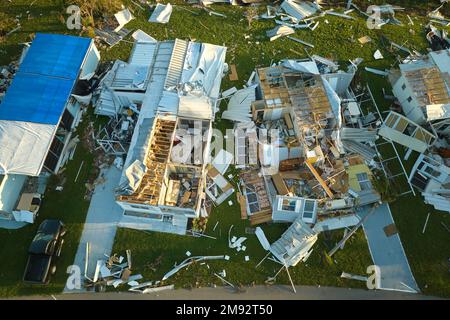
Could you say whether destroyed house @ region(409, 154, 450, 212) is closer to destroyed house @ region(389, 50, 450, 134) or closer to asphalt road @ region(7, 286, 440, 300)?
destroyed house @ region(389, 50, 450, 134)

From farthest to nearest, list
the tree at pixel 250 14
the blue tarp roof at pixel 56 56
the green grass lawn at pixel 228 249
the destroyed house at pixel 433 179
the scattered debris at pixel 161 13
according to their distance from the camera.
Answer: the scattered debris at pixel 161 13
the tree at pixel 250 14
the blue tarp roof at pixel 56 56
the destroyed house at pixel 433 179
the green grass lawn at pixel 228 249

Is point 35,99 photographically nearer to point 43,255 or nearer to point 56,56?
point 56,56

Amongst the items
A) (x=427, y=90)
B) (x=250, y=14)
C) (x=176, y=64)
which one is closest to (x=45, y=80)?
(x=176, y=64)

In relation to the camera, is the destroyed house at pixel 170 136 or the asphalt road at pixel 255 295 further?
the destroyed house at pixel 170 136

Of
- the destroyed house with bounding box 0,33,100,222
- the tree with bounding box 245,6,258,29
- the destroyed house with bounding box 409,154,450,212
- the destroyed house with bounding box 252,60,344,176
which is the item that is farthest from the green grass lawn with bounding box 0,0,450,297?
the tree with bounding box 245,6,258,29

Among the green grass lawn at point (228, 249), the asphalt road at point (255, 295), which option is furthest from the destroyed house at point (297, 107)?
the asphalt road at point (255, 295)

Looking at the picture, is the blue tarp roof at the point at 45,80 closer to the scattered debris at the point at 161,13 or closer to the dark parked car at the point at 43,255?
the scattered debris at the point at 161,13
